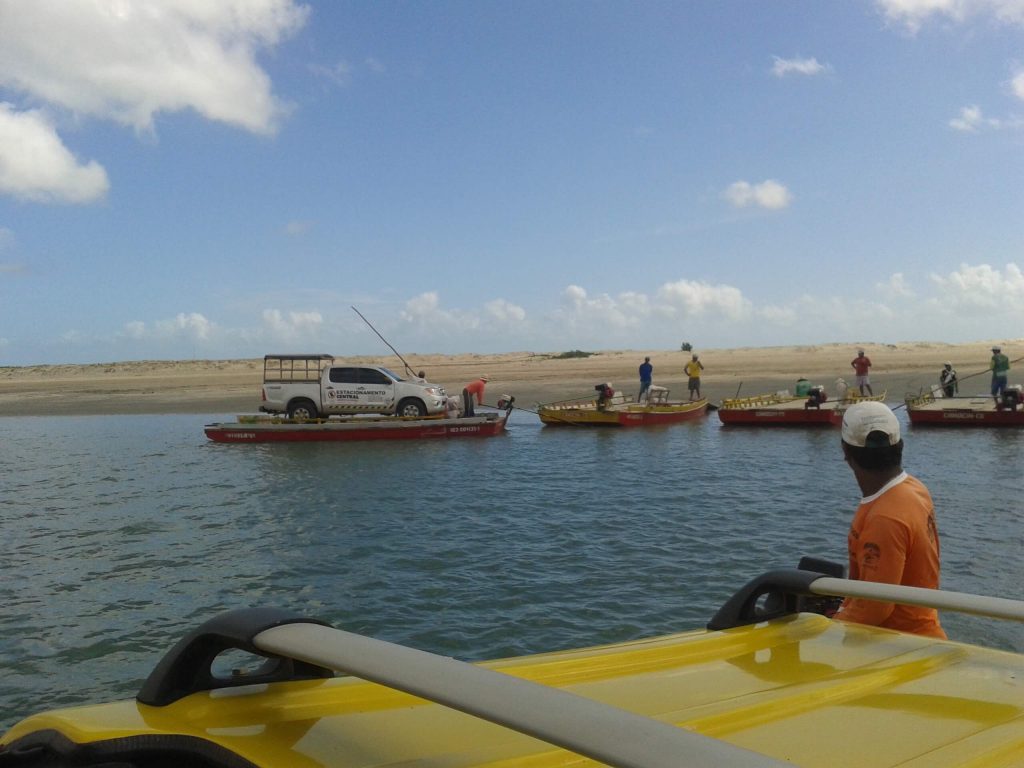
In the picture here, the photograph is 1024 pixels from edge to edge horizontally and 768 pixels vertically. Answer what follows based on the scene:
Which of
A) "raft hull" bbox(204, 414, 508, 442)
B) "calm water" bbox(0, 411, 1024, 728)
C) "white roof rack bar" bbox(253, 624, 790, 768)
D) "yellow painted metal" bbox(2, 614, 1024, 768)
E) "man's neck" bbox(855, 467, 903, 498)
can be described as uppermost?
"man's neck" bbox(855, 467, 903, 498)

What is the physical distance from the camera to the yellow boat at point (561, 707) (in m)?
1.58

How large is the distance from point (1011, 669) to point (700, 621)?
17.3 ft

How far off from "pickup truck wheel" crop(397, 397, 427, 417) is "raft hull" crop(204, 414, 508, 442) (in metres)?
1.13

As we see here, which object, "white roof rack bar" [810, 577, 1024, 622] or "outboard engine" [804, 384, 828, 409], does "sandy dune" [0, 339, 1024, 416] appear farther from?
"white roof rack bar" [810, 577, 1024, 622]

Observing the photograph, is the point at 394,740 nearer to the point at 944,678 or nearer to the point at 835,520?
the point at 944,678

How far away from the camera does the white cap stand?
3682mm

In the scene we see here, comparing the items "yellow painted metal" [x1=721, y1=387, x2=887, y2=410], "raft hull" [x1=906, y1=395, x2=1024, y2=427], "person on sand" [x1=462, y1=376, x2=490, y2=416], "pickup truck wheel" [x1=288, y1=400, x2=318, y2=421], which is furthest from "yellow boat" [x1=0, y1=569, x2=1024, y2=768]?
"raft hull" [x1=906, y1=395, x2=1024, y2=427]

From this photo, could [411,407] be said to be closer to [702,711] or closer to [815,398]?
[815,398]

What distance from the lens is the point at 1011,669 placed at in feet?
8.95

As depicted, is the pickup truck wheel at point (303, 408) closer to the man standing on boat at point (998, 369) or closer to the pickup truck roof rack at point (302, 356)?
the pickup truck roof rack at point (302, 356)

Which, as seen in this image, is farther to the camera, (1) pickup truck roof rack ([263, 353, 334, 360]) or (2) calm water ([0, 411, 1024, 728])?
(1) pickup truck roof rack ([263, 353, 334, 360])

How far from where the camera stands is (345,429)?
76.8 feet

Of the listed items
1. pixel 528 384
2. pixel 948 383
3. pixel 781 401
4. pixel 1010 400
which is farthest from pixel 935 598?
pixel 528 384

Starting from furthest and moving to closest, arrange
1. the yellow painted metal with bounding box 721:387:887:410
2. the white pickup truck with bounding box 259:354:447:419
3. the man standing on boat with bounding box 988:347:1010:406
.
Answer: the man standing on boat with bounding box 988:347:1010:406
the yellow painted metal with bounding box 721:387:887:410
the white pickup truck with bounding box 259:354:447:419
